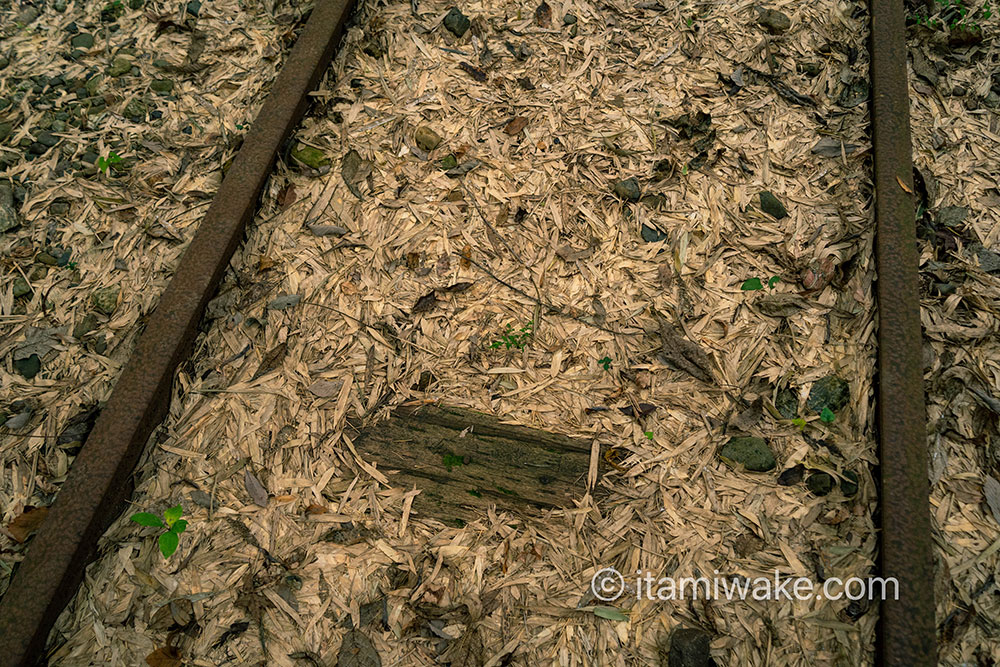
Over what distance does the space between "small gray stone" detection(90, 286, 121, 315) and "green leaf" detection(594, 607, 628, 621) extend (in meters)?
1.93

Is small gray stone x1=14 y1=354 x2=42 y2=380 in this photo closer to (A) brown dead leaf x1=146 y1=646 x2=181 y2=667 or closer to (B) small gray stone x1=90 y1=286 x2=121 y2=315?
(B) small gray stone x1=90 y1=286 x2=121 y2=315

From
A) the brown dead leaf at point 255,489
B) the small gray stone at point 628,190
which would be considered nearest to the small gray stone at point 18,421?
the brown dead leaf at point 255,489

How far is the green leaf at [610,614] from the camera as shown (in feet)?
5.60

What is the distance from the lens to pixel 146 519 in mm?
1837

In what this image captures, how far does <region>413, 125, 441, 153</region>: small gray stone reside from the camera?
245 cm

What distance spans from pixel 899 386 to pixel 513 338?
117 cm

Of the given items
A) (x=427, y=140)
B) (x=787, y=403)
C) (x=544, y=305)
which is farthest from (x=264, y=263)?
(x=787, y=403)

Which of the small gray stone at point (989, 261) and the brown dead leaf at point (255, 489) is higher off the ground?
the small gray stone at point (989, 261)

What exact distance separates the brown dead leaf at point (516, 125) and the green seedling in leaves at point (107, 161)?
1.59m

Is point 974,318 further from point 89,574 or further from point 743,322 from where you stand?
point 89,574

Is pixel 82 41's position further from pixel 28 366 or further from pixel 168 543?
pixel 168 543

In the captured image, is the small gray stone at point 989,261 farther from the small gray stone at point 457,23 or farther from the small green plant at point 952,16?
the small gray stone at point 457,23

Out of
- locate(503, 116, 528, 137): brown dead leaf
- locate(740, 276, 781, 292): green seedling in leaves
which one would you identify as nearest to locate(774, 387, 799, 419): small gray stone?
locate(740, 276, 781, 292): green seedling in leaves

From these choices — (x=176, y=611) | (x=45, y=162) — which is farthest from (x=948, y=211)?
(x=45, y=162)
